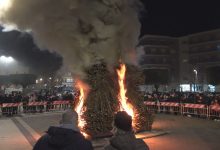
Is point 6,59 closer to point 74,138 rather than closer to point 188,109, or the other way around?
point 188,109

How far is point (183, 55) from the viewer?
90500 mm

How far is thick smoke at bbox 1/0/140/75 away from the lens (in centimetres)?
1476

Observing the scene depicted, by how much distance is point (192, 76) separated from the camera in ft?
283

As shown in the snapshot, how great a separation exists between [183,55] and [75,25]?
77.7 metres

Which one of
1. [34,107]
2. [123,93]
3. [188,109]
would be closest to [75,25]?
[123,93]

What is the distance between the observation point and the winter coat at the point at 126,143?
415 cm

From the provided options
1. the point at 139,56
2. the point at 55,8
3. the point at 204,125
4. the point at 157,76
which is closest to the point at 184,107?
the point at 204,125

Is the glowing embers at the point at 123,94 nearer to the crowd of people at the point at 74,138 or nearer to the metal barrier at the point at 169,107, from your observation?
the metal barrier at the point at 169,107

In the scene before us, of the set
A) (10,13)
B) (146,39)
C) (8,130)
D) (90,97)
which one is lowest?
(8,130)

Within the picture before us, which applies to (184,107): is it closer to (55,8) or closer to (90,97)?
(90,97)

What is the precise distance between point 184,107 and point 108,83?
11.9 metres

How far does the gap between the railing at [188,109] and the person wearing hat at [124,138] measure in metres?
19.2

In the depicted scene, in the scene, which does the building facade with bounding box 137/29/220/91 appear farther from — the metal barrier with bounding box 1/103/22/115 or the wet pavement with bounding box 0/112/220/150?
the wet pavement with bounding box 0/112/220/150

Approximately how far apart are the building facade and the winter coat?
77.6 meters
